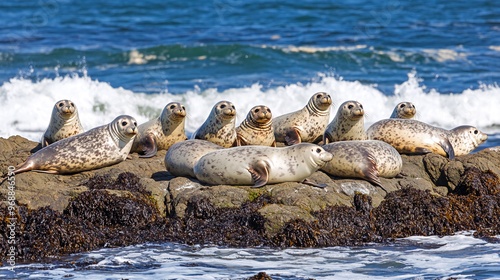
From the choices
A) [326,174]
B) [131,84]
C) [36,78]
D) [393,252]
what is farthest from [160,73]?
[393,252]

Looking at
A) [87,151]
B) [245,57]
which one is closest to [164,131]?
[87,151]

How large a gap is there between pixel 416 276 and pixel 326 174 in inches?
110

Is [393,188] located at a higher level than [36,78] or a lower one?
lower

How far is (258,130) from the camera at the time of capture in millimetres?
12891

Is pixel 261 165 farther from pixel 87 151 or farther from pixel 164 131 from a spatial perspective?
pixel 164 131

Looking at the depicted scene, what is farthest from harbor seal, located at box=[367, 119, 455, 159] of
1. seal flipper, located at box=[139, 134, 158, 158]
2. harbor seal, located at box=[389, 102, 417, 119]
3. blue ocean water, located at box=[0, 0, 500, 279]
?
blue ocean water, located at box=[0, 0, 500, 279]

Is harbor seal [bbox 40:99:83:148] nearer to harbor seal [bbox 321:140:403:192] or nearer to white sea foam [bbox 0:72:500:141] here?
harbor seal [bbox 321:140:403:192]

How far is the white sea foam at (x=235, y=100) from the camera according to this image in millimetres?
20641

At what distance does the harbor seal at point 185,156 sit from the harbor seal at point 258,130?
37.2 inches

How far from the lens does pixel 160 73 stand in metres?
25.4

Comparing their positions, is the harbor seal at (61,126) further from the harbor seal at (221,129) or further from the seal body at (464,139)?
the seal body at (464,139)

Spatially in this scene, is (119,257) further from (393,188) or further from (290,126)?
(290,126)

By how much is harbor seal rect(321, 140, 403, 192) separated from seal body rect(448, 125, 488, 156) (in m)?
1.64

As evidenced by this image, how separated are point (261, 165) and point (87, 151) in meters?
2.29
